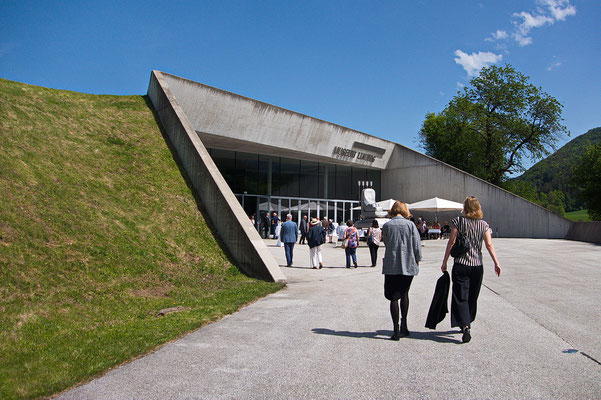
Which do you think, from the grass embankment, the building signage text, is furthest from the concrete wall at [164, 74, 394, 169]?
the grass embankment

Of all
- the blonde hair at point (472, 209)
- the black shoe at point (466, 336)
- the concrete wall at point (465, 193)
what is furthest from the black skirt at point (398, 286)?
the concrete wall at point (465, 193)

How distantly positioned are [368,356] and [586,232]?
2992 centimetres

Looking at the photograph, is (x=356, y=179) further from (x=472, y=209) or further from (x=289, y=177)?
(x=472, y=209)

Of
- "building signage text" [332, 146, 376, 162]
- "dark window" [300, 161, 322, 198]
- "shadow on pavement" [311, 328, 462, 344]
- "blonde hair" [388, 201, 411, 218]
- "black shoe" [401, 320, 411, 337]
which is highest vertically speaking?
"building signage text" [332, 146, 376, 162]

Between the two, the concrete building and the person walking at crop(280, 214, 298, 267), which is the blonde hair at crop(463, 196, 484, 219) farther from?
the concrete building

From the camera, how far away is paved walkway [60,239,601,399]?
387cm

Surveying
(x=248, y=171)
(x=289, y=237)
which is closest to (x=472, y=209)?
(x=289, y=237)

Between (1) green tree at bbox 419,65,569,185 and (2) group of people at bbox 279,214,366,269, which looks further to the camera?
(1) green tree at bbox 419,65,569,185

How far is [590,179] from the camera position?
41.9 meters

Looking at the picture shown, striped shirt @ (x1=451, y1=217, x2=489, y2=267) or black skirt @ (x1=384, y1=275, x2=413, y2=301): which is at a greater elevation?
striped shirt @ (x1=451, y1=217, x2=489, y2=267)

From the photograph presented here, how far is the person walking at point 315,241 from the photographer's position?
14188 millimetres

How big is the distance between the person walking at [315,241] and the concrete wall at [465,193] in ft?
75.5

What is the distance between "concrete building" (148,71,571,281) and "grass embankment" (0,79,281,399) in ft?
11.0

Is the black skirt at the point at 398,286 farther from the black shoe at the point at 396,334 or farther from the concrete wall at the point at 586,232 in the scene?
the concrete wall at the point at 586,232
